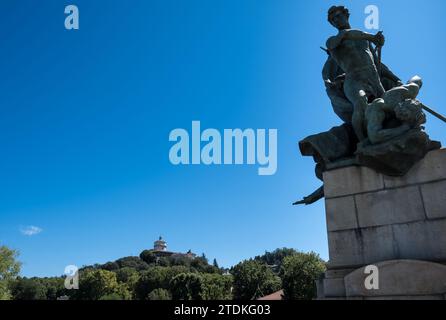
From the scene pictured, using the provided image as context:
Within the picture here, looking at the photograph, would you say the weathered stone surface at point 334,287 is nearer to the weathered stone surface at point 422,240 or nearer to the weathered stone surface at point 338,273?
the weathered stone surface at point 338,273

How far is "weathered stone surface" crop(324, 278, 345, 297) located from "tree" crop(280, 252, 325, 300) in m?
50.3

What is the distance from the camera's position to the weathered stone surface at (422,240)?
19.2 feet

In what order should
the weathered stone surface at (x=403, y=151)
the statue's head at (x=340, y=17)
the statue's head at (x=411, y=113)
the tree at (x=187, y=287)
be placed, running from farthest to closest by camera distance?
the tree at (x=187, y=287)
the statue's head at (x=340, y=17)
the statue's head at (x=411, y=113)
the weathered stone surface at (x=403, y=151)

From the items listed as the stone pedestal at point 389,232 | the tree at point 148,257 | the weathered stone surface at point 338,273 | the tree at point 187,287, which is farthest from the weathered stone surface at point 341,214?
the tree at point 148,257

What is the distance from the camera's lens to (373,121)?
6.93 meters

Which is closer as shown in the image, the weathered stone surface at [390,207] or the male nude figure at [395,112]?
the weathered stone surface at [390,207]

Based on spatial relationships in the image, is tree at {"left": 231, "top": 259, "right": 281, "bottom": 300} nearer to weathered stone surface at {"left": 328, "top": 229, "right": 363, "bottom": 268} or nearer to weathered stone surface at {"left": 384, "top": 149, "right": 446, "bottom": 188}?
weathered stone surface at {"left": 328, "top": 229, "right": 363, "bottom": 268}

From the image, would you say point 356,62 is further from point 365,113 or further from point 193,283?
point 193,283

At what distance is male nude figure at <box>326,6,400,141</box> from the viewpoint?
773cm

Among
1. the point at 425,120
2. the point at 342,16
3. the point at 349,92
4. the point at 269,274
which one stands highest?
the point at 342,16

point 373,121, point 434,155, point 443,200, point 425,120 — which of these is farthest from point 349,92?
point 443,200

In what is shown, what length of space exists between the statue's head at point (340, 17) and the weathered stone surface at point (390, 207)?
437 cm
